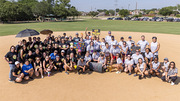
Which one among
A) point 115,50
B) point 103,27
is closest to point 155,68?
point 115,50

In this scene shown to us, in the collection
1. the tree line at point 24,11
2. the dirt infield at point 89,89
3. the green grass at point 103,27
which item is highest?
the tree line at point 24,11

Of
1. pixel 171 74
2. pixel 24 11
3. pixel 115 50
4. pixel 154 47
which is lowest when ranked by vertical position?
pixel 171 74

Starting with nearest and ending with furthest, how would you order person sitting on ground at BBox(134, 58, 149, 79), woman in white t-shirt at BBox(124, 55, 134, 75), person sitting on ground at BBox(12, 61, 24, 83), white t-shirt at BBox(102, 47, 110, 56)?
person sitting on ground at BBox(12, 61, 24, 83)
person sitting on ground at BBox(134, 58, 149, 79)
woman in white t-shirt at BBox(124, 55, 134, 75)
white t-shirt at BBox(102, 47, 110, 56)

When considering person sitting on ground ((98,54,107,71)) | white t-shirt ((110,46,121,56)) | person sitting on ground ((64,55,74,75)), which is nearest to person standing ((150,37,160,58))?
white t-shirt ((110,46,121,56))

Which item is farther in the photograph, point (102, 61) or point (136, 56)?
point (102, 61)

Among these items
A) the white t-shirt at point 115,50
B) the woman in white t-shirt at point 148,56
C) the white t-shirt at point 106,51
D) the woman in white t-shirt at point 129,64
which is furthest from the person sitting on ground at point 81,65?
the woman in white t-shirt at point 148,56

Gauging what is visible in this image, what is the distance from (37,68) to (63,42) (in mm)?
2548

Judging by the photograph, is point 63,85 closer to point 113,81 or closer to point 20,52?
point 113,81

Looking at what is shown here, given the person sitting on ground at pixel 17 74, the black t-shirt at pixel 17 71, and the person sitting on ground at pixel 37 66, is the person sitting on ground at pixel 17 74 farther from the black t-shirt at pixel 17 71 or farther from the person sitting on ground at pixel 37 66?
the person sitting on ground at pixel 37 66

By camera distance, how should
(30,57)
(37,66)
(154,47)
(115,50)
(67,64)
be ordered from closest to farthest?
(37,66), (30,57), (67,64), (154,47), (115,50)

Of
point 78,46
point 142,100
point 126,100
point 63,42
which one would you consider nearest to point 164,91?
point 142,100

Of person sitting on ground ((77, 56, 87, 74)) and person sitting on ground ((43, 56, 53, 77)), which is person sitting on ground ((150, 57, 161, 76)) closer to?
person sitting on ground ((77, 56, 87, 74))

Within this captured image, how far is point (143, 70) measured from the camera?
682 centimetres

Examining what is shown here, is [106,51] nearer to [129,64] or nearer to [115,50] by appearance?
[115,50]
